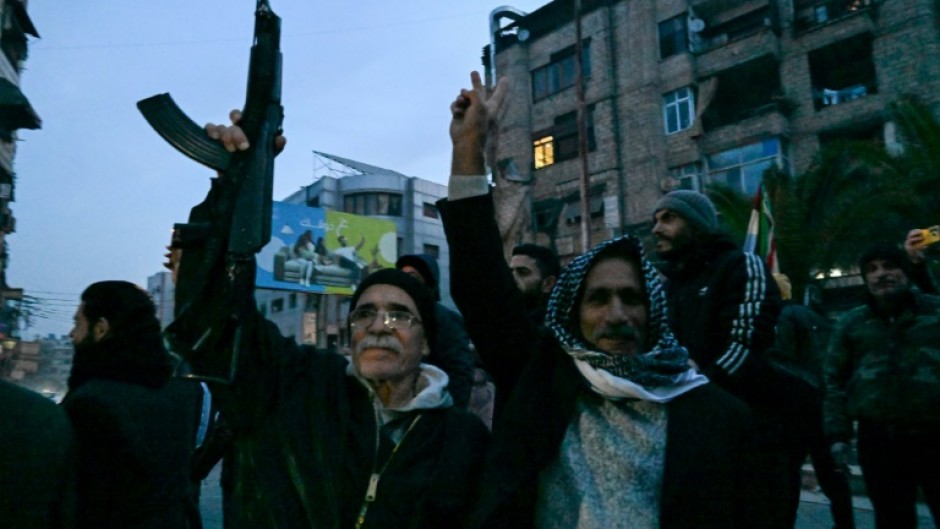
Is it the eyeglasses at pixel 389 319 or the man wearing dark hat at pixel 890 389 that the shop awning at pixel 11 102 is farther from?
→ the man wearing dark hat at pixel 890 389

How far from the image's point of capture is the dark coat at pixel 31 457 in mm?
1364

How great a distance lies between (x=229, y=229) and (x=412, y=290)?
0.58 meters

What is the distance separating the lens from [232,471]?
188 cm

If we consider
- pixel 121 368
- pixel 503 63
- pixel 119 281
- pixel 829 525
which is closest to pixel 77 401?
pixel 121 368

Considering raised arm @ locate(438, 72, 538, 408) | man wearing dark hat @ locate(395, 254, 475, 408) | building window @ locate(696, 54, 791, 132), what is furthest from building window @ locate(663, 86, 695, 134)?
raised arm @ locate(438, 72, 538, 408)

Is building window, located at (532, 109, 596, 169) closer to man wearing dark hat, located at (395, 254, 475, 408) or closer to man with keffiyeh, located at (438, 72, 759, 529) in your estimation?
man wearing dark hat, located at (395, 254, 475, 408)

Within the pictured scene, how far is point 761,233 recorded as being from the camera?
4672 millimetres

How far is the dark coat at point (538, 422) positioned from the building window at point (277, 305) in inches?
1684

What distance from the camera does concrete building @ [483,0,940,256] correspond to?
18.0 m

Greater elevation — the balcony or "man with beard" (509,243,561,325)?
the balcony

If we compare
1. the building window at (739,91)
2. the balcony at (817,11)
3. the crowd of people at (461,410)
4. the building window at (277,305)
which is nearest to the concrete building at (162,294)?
the building window at (277,305)

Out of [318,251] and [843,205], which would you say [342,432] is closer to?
[843,205]

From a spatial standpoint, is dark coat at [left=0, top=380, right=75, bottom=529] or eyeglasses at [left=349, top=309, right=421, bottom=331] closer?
dark coat at [left=0, top=380, right=75, bottom=529]

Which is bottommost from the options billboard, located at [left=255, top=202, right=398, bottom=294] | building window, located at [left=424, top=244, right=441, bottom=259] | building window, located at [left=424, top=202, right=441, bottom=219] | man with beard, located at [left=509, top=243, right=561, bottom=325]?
man with beard, located at [left=509, top=243, right=561, bottom=325]
